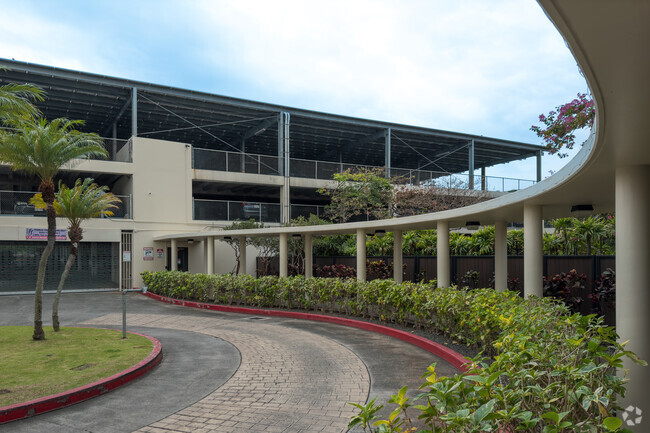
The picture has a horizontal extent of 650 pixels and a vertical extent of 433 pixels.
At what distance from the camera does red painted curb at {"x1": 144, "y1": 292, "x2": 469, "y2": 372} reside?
8.28 metres

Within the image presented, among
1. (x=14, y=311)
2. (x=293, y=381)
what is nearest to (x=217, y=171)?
(x=14, y=311)

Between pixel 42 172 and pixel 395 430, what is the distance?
1125 centimetres

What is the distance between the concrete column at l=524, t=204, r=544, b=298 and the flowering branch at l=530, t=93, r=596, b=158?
3.96 meters

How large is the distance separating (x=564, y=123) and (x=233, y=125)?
868 inches

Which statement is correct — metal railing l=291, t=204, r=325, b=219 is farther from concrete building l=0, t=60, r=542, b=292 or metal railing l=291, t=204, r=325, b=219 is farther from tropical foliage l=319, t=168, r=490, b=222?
tropical foliage l=319, t=168, r=490, b=222

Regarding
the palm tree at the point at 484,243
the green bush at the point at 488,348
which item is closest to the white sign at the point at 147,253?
the green bush at the point at 488,348

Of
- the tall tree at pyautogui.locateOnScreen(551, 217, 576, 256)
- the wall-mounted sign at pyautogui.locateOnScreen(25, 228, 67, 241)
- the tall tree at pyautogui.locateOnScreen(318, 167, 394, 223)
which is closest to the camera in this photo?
the tall tree at pyautogui.locateOnScreen(551, 217, 576, 256)

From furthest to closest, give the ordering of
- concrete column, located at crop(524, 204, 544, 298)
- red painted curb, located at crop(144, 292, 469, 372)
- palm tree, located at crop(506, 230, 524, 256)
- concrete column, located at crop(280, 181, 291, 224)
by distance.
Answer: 1. concrete column, located at crop(280, 181, 291, 224)
2. palm tree, located at crop(506, 230, 524, 256)
3. concrete column, located at crop(524, 204, 544, 298)
4. red painted curb, located at crop(144, 292, 469, 372)

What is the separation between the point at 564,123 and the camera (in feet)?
43.1

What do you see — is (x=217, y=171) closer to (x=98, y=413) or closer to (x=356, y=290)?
(x=356, y=290)

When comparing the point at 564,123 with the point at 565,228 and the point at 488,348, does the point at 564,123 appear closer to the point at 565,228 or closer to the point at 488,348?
the point at 565,228

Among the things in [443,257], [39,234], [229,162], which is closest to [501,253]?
[443,257]

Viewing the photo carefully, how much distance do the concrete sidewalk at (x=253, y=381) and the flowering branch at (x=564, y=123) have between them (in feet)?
23.5

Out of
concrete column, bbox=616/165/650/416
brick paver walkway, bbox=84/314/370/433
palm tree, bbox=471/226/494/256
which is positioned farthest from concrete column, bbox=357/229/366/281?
concrete column, bbox=616/165/650/416
